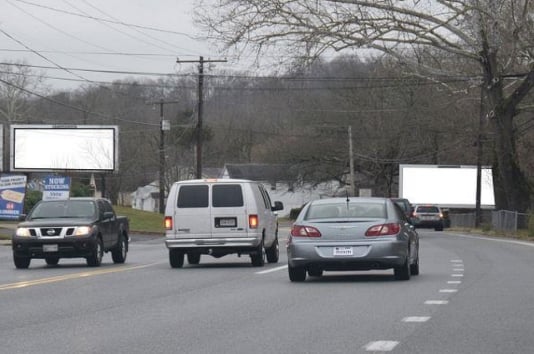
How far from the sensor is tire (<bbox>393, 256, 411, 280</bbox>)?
19.6m

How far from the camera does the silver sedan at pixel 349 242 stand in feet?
63.1

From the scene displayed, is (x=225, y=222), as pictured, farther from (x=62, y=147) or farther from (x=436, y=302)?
(x=62, y=147)

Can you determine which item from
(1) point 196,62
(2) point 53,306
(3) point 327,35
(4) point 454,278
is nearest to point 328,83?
(1) point 196,62

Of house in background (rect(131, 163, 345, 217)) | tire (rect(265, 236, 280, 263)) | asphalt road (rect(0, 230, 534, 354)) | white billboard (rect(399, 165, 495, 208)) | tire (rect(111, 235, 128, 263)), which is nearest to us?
asphalt road (rect(0, 230, 534, 354))

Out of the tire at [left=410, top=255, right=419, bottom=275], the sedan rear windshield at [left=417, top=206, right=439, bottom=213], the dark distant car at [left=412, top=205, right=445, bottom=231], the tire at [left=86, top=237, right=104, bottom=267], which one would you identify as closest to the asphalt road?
the tire at [left=410, top=255, right=419, bottom=275]

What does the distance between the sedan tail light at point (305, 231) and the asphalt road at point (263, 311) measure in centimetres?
82

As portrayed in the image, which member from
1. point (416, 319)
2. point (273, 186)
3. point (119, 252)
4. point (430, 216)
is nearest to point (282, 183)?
point (273, 186)

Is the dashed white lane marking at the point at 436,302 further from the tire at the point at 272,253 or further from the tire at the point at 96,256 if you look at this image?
the tire at the point at 96,256

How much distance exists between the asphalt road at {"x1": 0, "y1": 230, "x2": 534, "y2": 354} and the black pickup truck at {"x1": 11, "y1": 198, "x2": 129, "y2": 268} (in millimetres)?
1462

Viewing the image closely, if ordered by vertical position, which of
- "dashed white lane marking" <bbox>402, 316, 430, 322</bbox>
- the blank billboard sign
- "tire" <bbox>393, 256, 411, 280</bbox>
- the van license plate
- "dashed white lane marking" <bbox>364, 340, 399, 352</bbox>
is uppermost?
the blank billboard sign

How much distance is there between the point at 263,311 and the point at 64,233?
11.7 m

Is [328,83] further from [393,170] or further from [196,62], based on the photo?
[196,62]

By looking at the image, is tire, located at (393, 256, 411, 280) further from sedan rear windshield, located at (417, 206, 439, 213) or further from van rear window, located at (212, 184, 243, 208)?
sedan rear windshield, located at (417, 206, 439, 213)

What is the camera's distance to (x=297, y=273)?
19703mm
